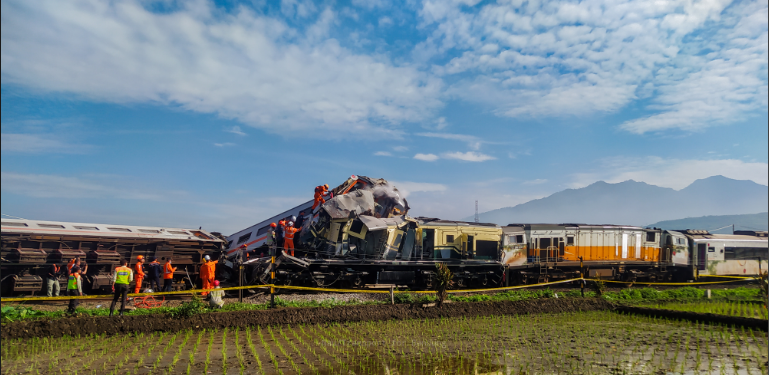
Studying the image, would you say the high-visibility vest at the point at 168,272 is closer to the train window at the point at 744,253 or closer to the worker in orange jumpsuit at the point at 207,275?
the worker in orange jumpsuit at the point at 207,275

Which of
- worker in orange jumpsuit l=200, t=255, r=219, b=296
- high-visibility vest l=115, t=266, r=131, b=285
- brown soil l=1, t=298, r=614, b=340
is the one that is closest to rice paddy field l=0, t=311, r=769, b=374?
brown soil l=1, t=298, r=614, b=340

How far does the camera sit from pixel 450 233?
20.5 m

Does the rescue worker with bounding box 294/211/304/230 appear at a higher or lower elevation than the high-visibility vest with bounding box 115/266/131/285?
higher

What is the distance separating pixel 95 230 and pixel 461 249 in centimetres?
1445

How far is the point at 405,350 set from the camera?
29.6ft

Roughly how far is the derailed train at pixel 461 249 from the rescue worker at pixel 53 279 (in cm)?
609

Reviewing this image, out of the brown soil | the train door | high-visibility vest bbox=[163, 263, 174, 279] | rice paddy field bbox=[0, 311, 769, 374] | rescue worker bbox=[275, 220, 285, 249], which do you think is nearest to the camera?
rice paddy field bbox=[0, 311, 769, 374]

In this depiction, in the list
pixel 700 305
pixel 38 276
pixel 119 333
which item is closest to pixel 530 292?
pixel 700 305

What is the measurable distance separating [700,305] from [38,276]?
75.0ft

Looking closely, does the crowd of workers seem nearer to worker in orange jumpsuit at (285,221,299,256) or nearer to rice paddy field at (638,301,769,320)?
worker in orange jumpsuit at (285,221,299,256)

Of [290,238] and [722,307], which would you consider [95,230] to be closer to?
[290,238]

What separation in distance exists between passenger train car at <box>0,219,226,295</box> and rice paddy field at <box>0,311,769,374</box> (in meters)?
6.59

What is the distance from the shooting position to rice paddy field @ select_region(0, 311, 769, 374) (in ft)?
25.0

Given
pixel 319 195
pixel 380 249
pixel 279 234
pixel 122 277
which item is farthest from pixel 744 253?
pixel 122 277
